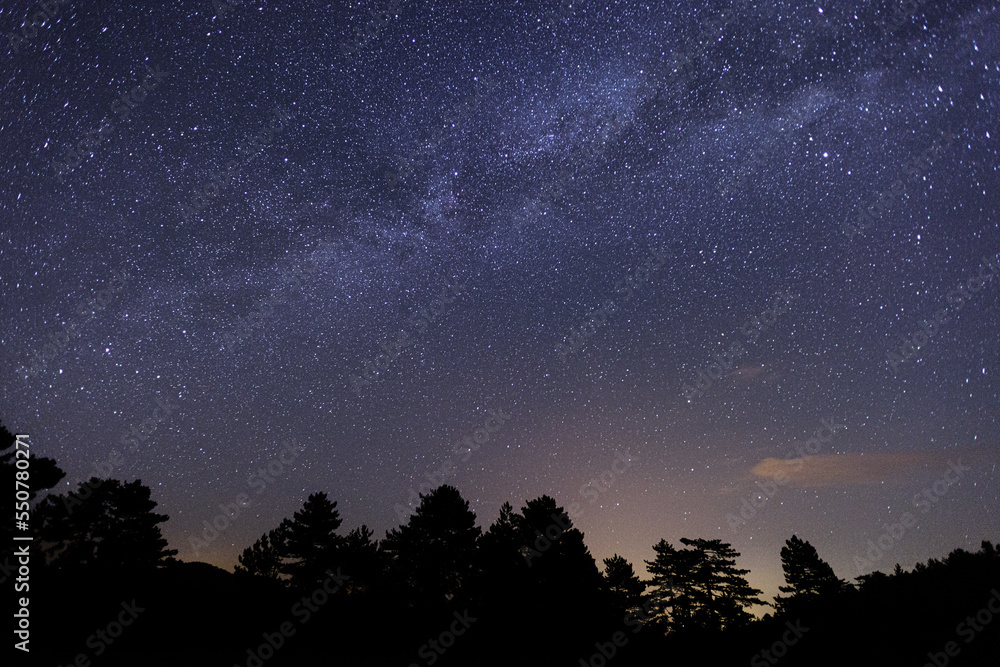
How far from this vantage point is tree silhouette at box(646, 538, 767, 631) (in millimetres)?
37906

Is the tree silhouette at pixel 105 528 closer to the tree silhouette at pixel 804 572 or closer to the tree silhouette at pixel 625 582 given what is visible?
the tree silhouette at pixel 625 582

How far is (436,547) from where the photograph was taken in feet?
111

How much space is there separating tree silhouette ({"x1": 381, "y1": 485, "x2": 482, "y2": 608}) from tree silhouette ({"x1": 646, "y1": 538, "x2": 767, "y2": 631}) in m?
16.8

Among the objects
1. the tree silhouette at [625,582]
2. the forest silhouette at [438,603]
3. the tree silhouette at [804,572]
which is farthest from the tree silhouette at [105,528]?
the tree silhouette at [804,572]

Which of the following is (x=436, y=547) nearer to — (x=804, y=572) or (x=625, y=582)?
(x=625, y=582)

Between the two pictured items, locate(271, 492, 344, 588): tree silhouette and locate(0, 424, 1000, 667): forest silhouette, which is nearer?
locate(0, 424, 1000, 667): forest silhouette

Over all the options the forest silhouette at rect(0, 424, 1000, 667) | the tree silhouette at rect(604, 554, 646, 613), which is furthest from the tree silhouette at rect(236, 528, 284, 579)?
the tree silhouette at rect(604, 554, 646, 613)

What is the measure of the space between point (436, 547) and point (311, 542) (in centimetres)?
892

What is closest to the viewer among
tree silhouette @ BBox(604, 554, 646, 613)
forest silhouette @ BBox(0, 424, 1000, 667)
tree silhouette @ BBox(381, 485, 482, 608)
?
forest silhouette @ BBox(0, 424, 1000, 667)

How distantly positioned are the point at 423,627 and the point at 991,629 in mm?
23480

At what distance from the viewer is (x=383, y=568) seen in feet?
112

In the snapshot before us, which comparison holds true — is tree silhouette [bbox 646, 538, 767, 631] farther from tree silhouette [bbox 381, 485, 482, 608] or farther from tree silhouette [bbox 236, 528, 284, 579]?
tree silhouette [bbox 236, 528, 284, 579]

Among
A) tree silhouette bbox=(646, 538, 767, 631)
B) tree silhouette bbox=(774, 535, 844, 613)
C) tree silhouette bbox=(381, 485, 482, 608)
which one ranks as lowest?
tree silhouette bbox=(774, 535, 844, 613)

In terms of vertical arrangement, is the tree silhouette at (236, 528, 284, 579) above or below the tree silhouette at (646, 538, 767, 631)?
above
